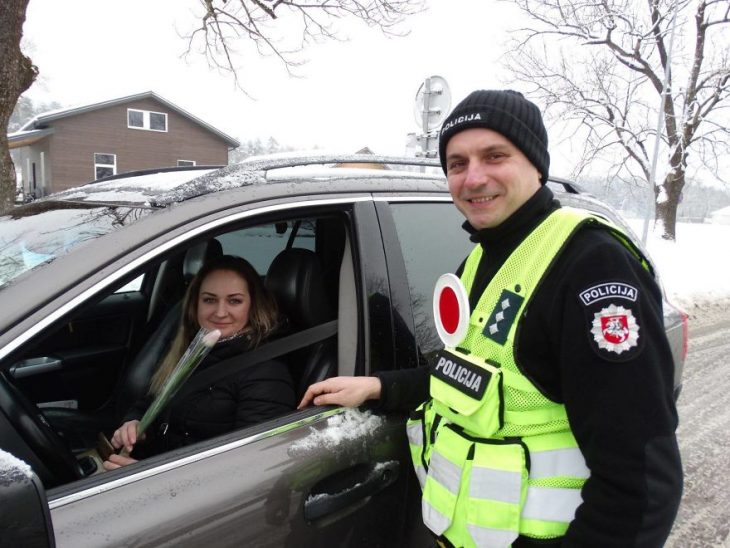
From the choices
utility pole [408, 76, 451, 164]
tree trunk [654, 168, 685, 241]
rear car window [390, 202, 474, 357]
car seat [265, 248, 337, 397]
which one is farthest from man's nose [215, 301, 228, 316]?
tree trunk [654, 168, 685, 241]

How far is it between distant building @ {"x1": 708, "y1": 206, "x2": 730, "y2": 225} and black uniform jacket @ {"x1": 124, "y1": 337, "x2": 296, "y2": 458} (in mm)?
65874

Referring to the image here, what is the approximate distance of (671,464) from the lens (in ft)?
3.59

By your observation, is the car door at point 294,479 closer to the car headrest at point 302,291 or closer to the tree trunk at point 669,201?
the car headrest at point 302,291

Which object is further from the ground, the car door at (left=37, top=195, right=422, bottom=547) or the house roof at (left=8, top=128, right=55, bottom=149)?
the house roof at (left=8, top=128, right=55, bottom=149)

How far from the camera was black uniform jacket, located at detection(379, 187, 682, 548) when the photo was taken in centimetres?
107

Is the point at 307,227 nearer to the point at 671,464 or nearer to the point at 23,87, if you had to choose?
the point at 671,464

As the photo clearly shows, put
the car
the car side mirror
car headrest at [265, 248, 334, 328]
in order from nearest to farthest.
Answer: the car side mirror → the car → car headrest at [265, 248, 334, 328]

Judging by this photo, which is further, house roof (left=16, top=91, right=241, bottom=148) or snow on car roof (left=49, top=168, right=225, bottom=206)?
house roof (left=16, top=91, right=241, bottom=148)

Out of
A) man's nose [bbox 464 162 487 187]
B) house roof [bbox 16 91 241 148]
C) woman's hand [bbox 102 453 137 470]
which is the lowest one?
woman's hand [bbox 102 453 137 470]

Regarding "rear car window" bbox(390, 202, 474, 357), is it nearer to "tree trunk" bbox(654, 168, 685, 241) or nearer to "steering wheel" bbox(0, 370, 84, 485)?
"steering wheel" bbox(0, 370, 84, 485)

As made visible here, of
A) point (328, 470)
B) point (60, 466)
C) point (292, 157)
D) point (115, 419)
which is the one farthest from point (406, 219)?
point (115, 419)

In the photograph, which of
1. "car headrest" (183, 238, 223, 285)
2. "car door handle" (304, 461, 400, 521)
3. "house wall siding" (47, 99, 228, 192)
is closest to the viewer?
"car door handle" (304, 461, 400, 521)

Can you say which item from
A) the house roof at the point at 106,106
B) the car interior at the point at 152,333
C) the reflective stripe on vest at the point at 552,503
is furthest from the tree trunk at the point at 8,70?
the house roof at the point at 106,106

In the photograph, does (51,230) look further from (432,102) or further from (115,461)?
(432,102)
